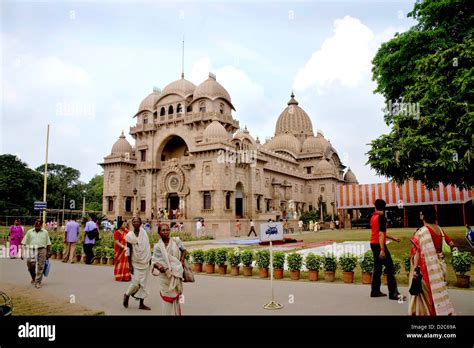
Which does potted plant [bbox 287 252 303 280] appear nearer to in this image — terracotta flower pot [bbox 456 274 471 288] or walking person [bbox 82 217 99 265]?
terracotta flower pot [bbox 456 274 471 288]

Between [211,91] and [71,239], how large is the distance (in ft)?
91.6

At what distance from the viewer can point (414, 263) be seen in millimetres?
5551

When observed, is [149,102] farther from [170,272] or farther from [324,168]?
[170,272]

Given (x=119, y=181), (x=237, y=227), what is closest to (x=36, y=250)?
(x=237, y=227)

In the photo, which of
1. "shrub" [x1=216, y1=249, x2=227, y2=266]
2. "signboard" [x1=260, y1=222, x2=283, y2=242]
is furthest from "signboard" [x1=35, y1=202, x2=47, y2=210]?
"signboard" [x1=260, y1=222, x2=283, y2=242]

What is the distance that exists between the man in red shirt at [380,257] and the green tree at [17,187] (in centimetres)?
5036

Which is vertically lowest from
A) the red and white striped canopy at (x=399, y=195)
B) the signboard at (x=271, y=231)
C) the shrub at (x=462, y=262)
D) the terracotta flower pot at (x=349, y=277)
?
the terracotta flower pot at (x=349, y=277)

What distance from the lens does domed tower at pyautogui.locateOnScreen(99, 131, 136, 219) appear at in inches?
1692

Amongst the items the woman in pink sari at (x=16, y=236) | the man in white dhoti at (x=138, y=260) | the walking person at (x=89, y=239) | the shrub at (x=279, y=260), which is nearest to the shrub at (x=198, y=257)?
the shrub at (x=279, y=260)

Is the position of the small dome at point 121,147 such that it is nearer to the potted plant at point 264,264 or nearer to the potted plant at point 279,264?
the potted plant at point 264,264

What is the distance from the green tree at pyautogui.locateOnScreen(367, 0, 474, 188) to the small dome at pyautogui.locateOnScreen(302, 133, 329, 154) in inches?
1721

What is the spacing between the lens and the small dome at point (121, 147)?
4426 centimetres

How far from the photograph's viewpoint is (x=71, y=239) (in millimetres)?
15086
